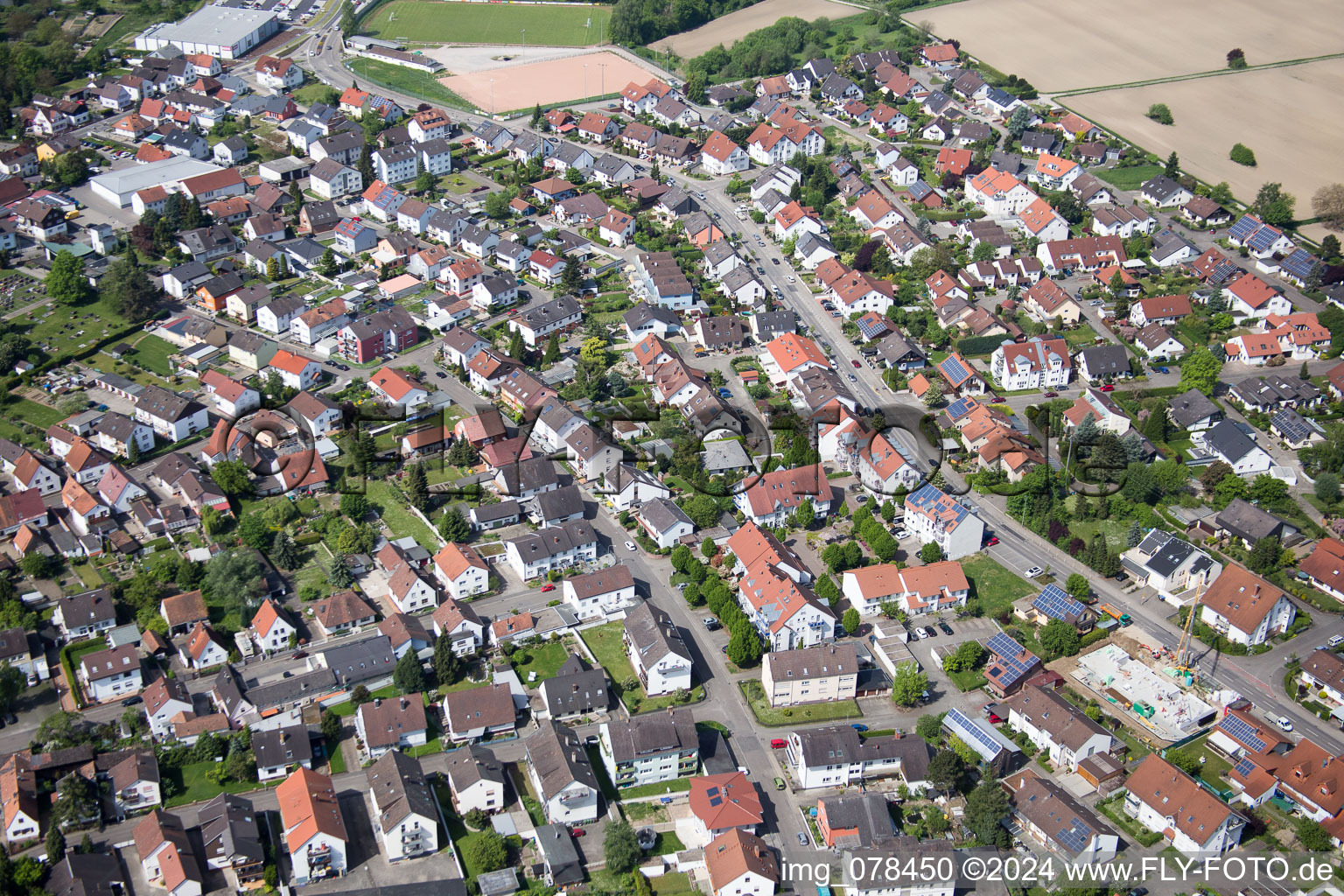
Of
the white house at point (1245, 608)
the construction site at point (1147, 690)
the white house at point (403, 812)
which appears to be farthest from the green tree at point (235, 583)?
the white house at point (1245, 608)

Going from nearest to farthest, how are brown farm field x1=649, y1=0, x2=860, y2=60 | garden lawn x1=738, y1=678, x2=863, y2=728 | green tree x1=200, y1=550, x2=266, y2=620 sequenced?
1. garden lawn x1=738, y1=678, x2=863, y2=728
2. green tree x1=200, y1=550, x2=266, y2=620
3. brown farm field x1=649, y1=0, x2=860, y2=60

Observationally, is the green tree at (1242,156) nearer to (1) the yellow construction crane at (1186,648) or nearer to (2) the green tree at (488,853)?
(1) the yellow construction crane at (1186,648)

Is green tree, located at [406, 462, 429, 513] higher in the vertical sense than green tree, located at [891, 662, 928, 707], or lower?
higher

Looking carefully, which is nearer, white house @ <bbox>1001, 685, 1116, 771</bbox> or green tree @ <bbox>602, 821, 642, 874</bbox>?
green tree @ <bbox>602, 821, 642, 874</bbox>

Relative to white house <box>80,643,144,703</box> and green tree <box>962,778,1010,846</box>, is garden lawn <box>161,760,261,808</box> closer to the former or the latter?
white house <box>80,643,144,703</box>

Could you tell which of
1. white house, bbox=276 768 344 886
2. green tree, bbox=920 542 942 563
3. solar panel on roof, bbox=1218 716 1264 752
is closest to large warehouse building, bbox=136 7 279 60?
green tree, bbox=920 542 942 563
